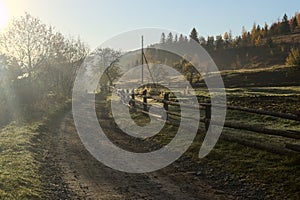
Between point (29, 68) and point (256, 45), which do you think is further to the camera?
point (256, 45)

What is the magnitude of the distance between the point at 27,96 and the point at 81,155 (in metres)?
17.8

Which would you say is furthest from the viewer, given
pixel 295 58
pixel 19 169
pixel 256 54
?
pixel 256 54

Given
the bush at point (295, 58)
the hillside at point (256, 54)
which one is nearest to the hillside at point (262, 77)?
the bush at point (295, 58)

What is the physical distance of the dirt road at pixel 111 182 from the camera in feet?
21.8

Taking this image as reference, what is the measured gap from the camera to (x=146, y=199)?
637cm

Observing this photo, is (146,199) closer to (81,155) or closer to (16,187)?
(16,187)

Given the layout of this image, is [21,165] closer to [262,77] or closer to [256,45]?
[262,77]

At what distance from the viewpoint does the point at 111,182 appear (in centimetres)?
749

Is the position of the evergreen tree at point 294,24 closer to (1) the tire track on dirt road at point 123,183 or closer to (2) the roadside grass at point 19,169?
(2) the roadside grass at point 19,169

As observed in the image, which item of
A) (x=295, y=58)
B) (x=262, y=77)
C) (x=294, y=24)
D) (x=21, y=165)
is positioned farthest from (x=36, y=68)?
(x=294, y=24)

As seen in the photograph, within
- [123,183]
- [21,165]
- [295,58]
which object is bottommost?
[123,183]

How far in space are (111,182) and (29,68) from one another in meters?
27.2

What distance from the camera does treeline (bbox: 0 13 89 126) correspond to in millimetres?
24875

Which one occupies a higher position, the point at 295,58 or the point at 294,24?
A: the point at 294,24
